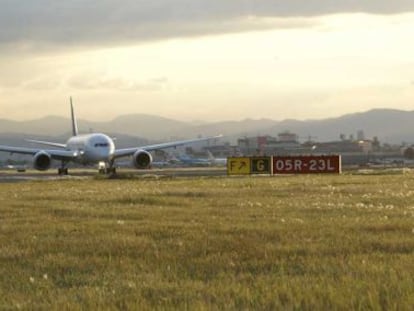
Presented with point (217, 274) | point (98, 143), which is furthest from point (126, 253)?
point (98, 143)

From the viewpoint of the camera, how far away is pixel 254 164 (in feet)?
196

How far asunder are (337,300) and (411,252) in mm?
4240

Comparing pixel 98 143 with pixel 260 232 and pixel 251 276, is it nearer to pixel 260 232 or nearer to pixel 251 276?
pixel 260 232

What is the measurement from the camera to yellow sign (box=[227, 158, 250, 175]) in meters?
60.1

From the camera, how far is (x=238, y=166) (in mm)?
60688

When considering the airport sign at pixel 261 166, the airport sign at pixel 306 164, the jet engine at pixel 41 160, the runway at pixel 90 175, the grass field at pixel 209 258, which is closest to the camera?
the grass field at pixel 209 258

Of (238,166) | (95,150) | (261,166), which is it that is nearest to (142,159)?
(95,150)

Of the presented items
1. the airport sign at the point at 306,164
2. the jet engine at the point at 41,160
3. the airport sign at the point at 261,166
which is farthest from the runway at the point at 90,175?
the airport sign at the point at 306,164

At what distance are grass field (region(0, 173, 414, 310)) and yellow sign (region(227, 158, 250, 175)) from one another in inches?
1496

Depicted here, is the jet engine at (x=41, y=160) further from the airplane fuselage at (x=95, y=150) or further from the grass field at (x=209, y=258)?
the grass field at (x=209, y=258)

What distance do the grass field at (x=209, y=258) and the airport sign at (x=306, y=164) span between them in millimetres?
37500

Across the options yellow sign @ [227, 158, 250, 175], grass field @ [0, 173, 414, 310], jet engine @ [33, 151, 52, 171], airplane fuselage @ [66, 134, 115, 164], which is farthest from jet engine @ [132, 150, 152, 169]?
grass field @ [0, 173, 414, 310]

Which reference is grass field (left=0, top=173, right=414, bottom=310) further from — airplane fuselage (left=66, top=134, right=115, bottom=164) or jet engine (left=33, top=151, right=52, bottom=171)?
airplane fuselage (left=66, top=134, right=115, bottom=164)

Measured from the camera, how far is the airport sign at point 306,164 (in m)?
59.5
